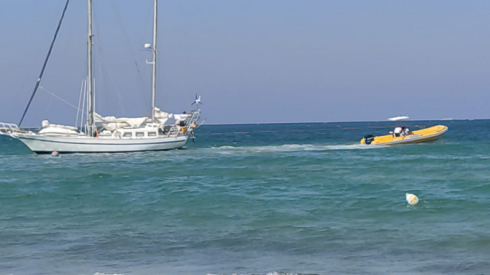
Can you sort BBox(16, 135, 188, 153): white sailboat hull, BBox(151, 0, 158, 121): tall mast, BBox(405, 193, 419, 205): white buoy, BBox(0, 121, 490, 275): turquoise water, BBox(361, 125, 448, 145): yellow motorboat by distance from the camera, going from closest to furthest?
BBox(0, 121, 490, 275): turquoise water
BBox(405, 193, 419, 205): white buoy
BBox(16, 135, 188, 153): white sailboat hull
BBox(361, 125, 448, 145): yellow motorboat
BBox(151, 0, 158, 121): tall mast

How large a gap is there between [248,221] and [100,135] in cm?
3140

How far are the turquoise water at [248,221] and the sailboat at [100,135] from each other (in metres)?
12.0

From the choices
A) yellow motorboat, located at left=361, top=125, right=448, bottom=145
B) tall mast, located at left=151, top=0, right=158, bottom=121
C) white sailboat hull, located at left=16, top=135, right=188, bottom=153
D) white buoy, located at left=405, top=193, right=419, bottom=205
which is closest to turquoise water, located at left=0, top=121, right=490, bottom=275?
white buoy, located at left=405, top=193, right=419, bottom=205

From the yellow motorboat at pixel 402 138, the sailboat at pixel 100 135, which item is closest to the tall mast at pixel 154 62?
the sailboat at pixel 100 135

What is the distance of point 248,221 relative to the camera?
16.0m

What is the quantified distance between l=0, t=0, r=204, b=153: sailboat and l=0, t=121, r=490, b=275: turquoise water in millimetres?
11954

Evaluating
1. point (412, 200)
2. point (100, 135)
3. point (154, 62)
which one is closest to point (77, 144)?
point (100, 135)

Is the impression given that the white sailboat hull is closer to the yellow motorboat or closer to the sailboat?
the sailboat

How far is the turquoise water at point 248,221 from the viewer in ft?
36.9

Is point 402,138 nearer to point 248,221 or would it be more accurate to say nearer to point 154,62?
point 154,62

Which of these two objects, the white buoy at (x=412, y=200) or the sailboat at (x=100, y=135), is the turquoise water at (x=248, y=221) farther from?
the sailboat at (x=100, y=135)

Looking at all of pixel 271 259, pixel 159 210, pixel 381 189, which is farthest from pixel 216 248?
pixel 381 189

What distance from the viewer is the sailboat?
142ft

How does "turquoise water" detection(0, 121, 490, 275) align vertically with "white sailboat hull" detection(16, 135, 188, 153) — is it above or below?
below
